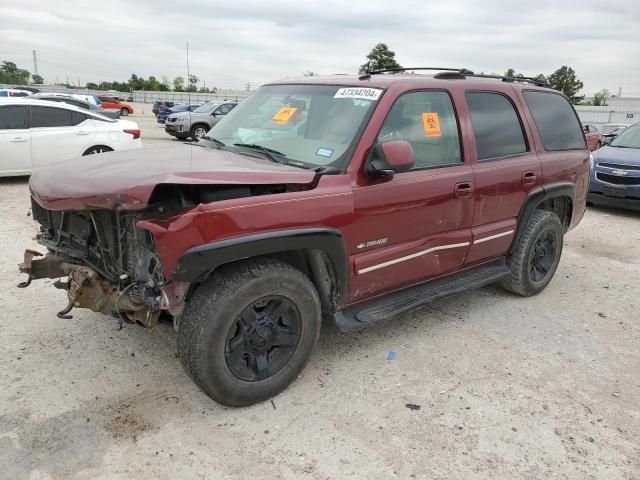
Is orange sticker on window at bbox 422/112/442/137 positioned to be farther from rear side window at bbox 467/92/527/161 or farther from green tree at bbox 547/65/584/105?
green tree at bbox 547/65/584/105

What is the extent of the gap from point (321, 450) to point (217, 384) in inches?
26.4

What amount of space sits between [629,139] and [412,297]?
8472 mm

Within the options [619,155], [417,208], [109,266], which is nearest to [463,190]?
[417,208]

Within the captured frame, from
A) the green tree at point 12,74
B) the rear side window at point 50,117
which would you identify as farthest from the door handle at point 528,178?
the green tree at point 12,74

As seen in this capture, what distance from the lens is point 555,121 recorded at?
4941 mm

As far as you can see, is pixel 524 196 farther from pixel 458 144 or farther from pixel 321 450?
pixel 321 450

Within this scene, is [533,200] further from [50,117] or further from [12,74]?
[12,74]

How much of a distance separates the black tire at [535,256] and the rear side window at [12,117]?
332 inches

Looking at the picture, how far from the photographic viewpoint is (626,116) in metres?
34.1

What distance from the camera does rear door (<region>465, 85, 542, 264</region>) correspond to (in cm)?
404

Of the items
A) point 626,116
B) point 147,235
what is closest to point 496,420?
point 147,235

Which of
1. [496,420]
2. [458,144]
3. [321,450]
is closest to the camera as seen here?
[321,450]

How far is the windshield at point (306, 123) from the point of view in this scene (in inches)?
132

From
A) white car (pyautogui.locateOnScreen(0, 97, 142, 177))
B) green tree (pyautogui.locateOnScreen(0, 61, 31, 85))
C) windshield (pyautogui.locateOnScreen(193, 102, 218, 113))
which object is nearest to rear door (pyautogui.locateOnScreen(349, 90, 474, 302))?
white car (pyautogui.locateOnScreen(0, 97, 142, 177))
